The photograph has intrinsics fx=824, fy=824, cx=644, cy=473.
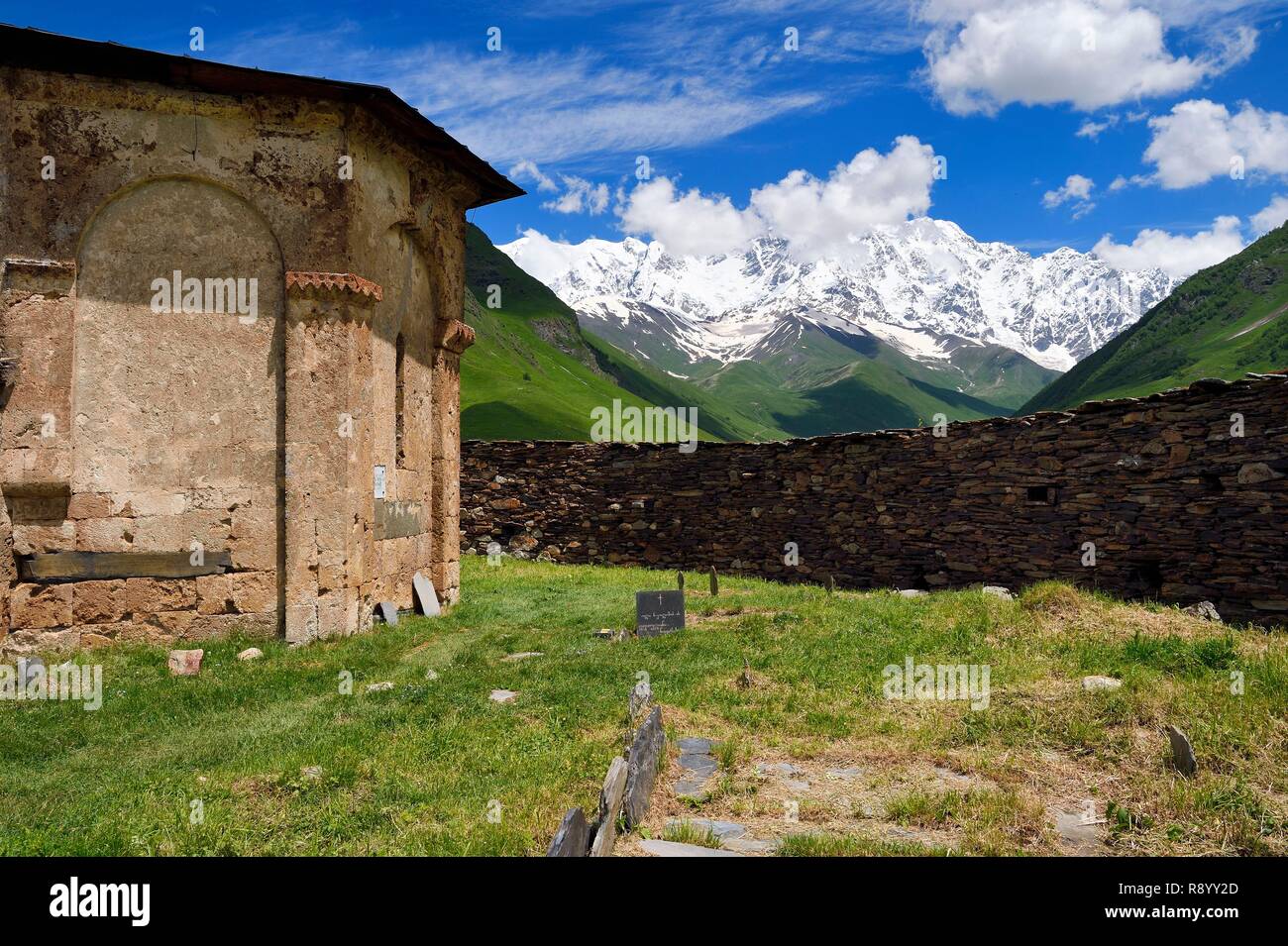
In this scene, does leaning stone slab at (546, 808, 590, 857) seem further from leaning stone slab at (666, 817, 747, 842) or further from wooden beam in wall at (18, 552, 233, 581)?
wooden beam in wall at (18, 552, 233, 581)

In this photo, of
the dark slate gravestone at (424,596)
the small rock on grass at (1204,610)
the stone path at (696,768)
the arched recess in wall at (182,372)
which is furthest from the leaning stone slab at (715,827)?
the small rock on grass at (1204,610)

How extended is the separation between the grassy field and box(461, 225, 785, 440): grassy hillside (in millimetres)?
57033

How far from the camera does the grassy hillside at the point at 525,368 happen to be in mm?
86000

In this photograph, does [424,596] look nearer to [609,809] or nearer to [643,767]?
[643,767]

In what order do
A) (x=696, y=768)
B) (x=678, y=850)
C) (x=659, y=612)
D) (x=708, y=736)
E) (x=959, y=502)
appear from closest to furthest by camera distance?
(x=678, y=850), (x=696, y=768), (x=708, y=736), (x=659, y=612), (x=959, y=502)

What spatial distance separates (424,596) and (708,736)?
7813 millimetres

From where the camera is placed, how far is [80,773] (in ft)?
21.8

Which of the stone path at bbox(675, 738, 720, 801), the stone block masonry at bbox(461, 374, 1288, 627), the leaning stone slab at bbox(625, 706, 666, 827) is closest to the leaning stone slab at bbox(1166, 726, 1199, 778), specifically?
the stone path at bbox(675, 738, 720, 801)

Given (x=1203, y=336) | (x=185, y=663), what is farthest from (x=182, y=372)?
(x=1203, y=336)

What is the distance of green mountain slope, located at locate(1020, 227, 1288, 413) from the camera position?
106m

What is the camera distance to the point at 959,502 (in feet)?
55.4

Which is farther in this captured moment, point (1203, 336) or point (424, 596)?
point (1203, 336)
